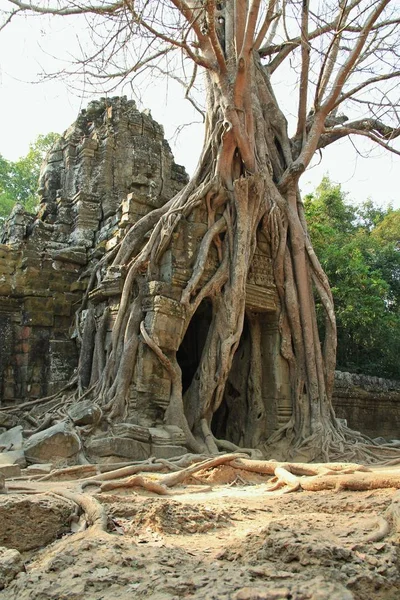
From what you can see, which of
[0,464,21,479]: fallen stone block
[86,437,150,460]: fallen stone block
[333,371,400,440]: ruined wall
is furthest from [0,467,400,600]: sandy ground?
[333,371,400,440]: ruined wall

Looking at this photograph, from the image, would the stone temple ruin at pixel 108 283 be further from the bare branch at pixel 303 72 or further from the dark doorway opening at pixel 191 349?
the bare branch at pixel 303 72

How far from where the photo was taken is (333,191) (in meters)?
20.9

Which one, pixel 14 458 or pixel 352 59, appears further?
pixel 352 59

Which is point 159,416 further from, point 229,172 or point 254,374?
point 229,172

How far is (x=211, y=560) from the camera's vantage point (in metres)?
2.23

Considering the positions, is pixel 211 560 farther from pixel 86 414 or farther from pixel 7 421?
pixel 7 421

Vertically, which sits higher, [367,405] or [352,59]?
[352,59]

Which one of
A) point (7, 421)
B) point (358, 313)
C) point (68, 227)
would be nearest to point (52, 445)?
point (7, 421)

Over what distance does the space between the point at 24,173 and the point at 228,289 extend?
17637 mm

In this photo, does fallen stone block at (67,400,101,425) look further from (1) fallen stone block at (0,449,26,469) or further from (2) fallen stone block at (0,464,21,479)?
(2) fallen stone block at (0,464,21,479)

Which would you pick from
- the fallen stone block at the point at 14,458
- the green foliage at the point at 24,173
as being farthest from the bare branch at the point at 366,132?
the green foliage at the point at 24,173

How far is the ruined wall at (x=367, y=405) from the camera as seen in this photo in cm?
1027

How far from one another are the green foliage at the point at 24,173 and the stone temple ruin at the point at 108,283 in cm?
1185

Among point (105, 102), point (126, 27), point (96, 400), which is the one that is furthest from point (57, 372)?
point (105, 102)
